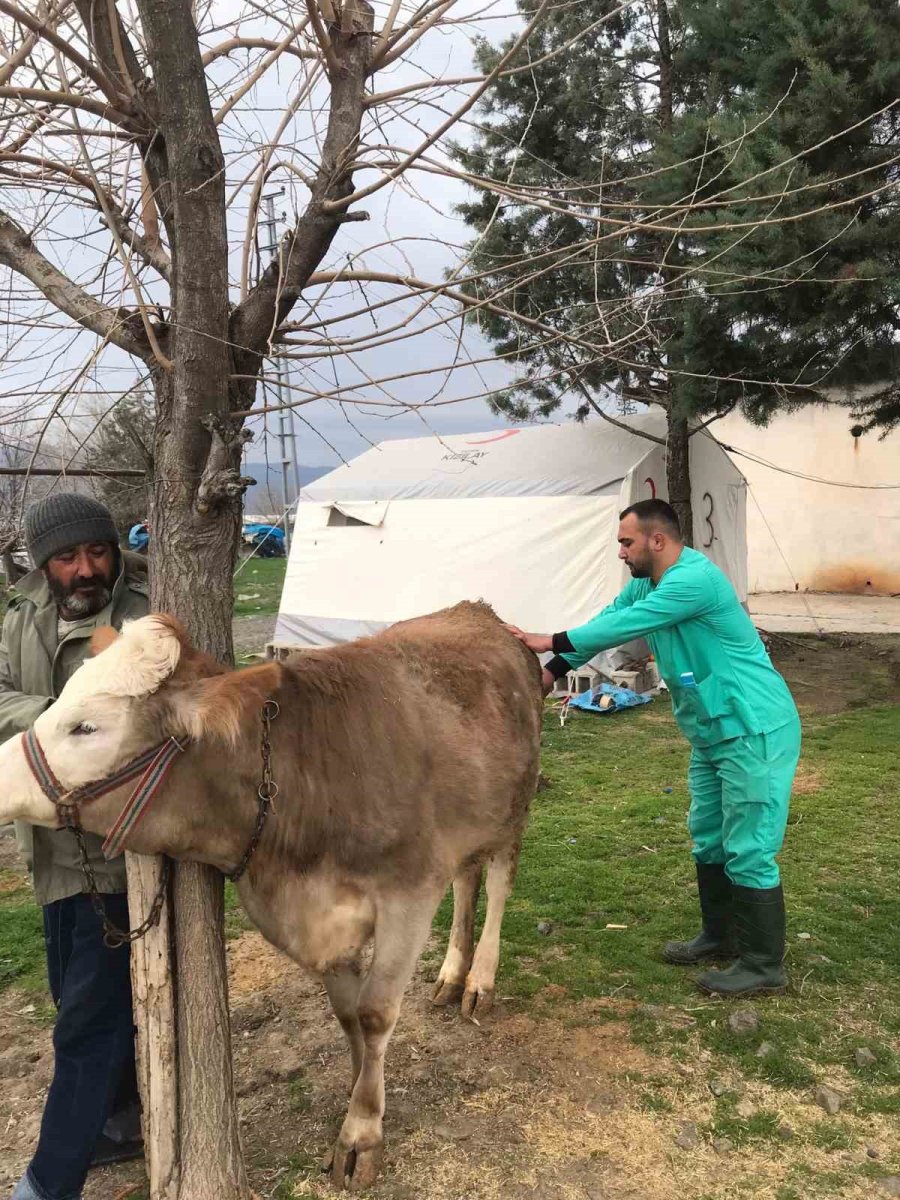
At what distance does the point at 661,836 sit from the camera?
5.93m

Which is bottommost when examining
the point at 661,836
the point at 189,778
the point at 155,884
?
the point at 661,836

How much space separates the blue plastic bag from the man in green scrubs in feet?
18.3

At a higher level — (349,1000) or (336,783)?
(336,783)

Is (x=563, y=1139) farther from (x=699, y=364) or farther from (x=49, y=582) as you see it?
(x=699, y=364)

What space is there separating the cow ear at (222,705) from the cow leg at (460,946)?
70.1 inches

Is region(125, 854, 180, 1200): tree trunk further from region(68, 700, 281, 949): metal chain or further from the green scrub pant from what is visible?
the green scrub pant

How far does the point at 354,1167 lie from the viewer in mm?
2922

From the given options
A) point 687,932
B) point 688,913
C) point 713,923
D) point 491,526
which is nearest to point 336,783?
point 713,923

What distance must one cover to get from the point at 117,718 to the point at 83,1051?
114cm

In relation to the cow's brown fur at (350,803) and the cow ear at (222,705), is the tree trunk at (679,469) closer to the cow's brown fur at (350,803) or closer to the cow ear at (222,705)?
the cow's brown fur at (350,803)

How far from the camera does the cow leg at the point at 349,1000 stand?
3059 mm

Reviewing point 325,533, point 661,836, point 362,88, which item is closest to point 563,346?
point 362,88

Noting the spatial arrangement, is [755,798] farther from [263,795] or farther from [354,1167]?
[263,795]

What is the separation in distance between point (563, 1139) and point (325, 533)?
407 inches
